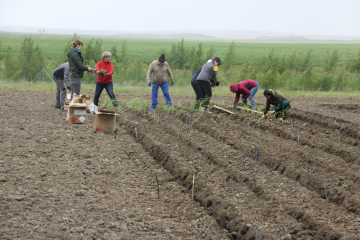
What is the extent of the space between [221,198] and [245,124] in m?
4.31

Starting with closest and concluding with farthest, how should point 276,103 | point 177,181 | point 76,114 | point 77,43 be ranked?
point 177,181 → point 76,114 → point 77,43 → point 276,103

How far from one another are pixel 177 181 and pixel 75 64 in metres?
4.40

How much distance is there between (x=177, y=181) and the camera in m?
5.12

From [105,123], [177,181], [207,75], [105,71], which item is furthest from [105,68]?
[177,181]

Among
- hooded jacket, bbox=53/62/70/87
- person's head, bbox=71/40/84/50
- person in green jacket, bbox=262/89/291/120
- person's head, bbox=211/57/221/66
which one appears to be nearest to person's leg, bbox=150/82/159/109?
person's head, bbox=211/57/221/66

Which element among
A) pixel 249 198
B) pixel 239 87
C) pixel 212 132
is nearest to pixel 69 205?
pixel 249 198

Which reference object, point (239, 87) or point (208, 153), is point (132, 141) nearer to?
point (208, 153)

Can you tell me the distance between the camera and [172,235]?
3514 millimetres

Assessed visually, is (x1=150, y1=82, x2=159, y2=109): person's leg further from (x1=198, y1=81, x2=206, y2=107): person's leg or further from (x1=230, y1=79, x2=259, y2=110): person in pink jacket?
(x1=230, y1=79, x2=259, y2=110): person in pink jacket

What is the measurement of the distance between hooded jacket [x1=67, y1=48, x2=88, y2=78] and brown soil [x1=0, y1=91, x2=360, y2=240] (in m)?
1.14

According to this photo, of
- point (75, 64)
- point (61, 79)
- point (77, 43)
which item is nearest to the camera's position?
point (77, 43)

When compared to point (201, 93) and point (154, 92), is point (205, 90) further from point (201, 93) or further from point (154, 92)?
point (154, 92)

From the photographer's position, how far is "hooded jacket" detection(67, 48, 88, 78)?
800 centimetres

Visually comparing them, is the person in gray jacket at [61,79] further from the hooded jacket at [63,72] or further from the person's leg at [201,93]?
the person's leg at [201,93]
